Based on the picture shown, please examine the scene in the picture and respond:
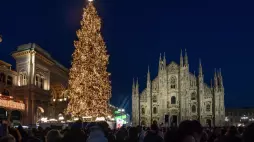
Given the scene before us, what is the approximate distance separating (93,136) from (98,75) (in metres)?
22.3

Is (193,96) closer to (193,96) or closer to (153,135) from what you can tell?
(193,96)

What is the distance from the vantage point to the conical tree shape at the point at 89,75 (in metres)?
28.0

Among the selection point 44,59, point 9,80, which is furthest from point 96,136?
point 44,59

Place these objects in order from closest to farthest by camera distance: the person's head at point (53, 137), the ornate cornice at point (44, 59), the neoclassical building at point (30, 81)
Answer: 1. the person's head at point (53, 137)
2. the neoclassical building at point (30, 81)
3. the ornate cornice at point (44, 59)

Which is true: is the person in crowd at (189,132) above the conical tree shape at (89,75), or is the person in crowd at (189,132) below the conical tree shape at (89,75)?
below

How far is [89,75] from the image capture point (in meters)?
28.2

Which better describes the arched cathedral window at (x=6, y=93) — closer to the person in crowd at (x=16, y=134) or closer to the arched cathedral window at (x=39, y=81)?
the arched cathedral window at (x=39, y=81)

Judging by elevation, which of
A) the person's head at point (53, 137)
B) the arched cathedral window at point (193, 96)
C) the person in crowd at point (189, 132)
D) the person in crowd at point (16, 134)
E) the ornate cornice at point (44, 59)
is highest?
the ornate cornice at point (44, 59)

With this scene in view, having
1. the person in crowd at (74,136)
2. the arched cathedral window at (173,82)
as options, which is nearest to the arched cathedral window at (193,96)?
the arched cathedral window at (173,82)

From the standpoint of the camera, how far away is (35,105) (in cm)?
4212

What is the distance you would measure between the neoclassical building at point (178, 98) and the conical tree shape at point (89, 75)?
3390cm

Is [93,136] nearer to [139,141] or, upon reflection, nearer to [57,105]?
[139,141]

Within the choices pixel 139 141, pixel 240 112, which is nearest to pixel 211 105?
pixel 240 112

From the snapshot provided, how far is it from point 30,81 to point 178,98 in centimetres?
3261
